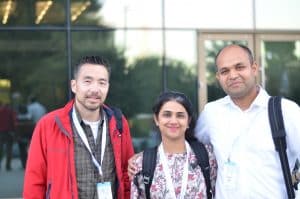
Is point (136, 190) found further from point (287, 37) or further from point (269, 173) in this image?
point (287, 37)

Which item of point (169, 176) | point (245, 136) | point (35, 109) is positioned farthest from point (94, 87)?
point (35, 109)

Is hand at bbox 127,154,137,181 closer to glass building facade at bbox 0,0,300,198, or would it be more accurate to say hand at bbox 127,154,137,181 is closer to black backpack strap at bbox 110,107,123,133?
black backpack strap at bbox 110,107,123,133

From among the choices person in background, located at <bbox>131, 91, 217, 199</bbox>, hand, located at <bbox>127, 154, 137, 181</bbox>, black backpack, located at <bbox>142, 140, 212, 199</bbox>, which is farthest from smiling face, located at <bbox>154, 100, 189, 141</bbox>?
hand, located at <bbox>127, 154, 137, 181</bbox>

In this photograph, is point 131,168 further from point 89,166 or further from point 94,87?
point 94,87

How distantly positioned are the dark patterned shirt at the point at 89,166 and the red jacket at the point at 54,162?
0.04m

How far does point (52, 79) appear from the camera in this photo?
10.6m

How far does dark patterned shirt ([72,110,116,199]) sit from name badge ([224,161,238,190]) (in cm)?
78

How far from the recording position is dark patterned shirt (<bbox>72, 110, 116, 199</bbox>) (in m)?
3.38

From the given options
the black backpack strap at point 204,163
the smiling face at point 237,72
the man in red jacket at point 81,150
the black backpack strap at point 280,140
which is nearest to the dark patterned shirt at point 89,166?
the man in red jacket at point 81,150

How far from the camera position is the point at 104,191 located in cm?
335

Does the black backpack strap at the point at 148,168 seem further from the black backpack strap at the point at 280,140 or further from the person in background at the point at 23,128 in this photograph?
the person in background at the point at 23,128

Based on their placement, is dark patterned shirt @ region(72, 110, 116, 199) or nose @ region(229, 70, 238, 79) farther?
dark patterned shirt @ region(72, 110, 116, 199)

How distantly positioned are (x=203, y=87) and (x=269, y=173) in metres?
7.77

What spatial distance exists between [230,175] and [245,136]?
259 mm
